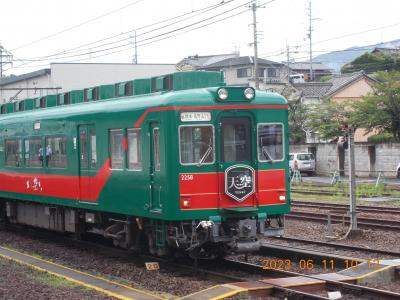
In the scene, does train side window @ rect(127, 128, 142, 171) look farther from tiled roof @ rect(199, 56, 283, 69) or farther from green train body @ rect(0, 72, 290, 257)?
A: tiled roof @ rect(199, 56, 283, 69)

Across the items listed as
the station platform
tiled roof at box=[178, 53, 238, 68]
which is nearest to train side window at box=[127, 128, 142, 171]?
the station platform

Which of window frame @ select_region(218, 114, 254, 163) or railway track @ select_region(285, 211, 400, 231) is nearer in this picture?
window frame @ select_region(218, 114, 254, 163)

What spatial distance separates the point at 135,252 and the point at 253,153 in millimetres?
3594

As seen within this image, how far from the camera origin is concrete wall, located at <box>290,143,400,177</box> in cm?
3722

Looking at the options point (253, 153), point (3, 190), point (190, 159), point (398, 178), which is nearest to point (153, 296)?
point (190, 159)

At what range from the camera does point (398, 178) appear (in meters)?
35.0

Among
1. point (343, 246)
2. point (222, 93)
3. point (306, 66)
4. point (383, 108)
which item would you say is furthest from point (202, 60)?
point (222, 93)

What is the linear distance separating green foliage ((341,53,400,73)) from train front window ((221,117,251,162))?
51240 mm

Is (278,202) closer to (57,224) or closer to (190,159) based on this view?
(190,159)

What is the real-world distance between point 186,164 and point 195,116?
785mm

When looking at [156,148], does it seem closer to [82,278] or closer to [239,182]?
[239,182]

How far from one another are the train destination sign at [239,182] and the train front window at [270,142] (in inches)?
14.8

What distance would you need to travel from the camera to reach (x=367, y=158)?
38938 millimetres

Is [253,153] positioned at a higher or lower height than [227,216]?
higher
